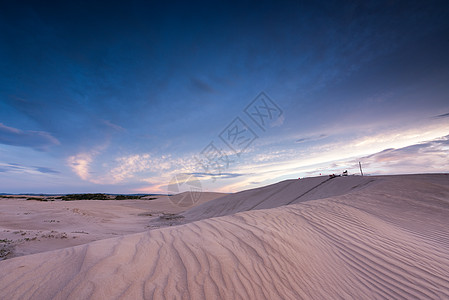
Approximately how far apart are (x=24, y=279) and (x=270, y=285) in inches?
103

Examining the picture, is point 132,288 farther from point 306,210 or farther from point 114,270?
point 306,210

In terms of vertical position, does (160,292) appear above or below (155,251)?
below

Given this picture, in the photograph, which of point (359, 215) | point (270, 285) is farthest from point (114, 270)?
point (359, 215)

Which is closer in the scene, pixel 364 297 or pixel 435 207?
pixel 364 297

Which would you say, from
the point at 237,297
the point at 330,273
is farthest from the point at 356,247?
the point at 237,297

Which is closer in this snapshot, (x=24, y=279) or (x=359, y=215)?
(x=24, y=279)

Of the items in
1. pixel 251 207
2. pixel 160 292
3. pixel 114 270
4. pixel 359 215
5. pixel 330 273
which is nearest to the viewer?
pixel 160 292

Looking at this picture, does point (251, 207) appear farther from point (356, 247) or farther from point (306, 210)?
point (356, 247)

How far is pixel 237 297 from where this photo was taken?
205 centimetres

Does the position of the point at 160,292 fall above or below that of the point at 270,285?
above

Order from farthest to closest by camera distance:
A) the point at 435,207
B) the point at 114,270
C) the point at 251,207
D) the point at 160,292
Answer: the point at 251,207 → the point at 435,207 → the point at 114,270 → the point at 160,292

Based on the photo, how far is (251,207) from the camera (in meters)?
12.7

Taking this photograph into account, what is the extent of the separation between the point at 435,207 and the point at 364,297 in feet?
20.2

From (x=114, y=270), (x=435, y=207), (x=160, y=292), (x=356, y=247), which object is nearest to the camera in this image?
(x=160, y=292)
